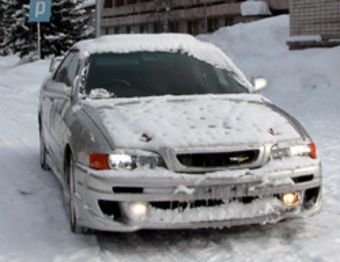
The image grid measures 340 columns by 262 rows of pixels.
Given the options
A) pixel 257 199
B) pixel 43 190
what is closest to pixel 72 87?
pixel 43 190

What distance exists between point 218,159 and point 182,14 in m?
28.7

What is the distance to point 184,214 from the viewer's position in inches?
169

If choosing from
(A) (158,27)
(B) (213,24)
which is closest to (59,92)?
(B) (213,24)

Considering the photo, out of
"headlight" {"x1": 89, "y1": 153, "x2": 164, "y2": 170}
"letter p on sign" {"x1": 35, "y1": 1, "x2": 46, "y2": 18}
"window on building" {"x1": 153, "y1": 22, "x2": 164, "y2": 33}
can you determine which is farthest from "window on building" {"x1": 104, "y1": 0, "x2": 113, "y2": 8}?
"headlight" {"x1": 89, "y1": 153, "x2": 164, "y2": 170}

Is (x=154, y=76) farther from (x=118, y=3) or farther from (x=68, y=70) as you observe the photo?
(x=118, y=3)

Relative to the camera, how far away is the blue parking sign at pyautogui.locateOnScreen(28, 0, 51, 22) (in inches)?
789

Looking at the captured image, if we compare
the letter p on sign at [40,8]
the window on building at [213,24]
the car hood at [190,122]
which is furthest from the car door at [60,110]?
the window on building at [213,24]

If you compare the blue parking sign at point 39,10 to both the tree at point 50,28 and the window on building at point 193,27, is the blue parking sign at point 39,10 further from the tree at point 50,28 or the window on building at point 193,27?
the window on building at point 193,27

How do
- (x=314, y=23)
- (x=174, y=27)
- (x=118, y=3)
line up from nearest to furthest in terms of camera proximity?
1. (x=314, y=23)
2. (x=174, y=27)
3. (x=118, y=3)

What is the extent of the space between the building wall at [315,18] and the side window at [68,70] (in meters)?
8.44

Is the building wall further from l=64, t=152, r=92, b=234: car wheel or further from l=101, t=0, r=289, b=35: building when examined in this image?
l=101, t=0, r=289, b=35: building

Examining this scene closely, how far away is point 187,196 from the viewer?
4.21 meters

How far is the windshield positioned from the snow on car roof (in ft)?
0.17

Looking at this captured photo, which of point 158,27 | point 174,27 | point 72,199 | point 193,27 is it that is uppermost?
point 72,199
